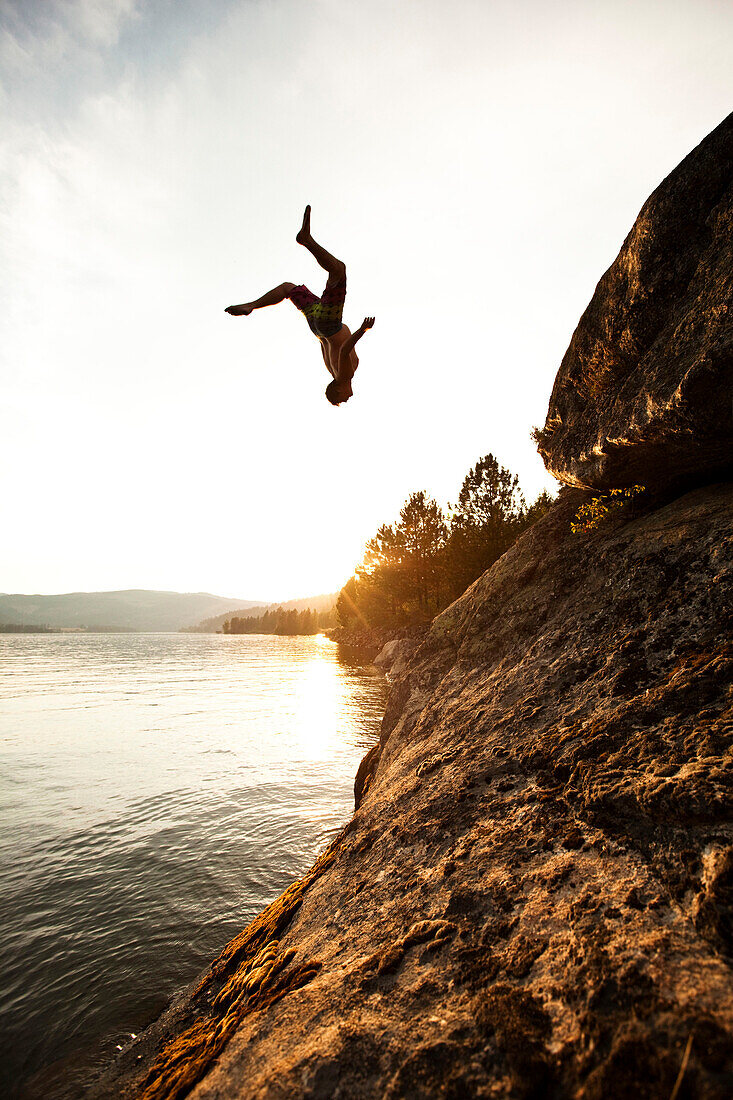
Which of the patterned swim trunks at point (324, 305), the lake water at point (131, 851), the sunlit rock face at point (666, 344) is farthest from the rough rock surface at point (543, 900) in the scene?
the patterned swim trunks at point (324, 305)

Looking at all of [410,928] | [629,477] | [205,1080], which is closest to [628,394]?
[629,477]

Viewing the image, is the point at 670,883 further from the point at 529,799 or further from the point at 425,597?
the point at 425,597

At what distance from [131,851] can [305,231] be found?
32.0ft

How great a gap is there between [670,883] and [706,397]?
403 cm

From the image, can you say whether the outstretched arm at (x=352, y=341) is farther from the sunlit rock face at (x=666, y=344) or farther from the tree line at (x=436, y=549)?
the tree line at (x=436, y=549)

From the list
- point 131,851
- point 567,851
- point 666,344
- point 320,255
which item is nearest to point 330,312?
point 320,255

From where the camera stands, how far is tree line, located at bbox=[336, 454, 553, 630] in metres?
34.5

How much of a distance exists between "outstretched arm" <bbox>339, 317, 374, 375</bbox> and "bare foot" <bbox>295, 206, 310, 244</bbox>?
1.15 metres

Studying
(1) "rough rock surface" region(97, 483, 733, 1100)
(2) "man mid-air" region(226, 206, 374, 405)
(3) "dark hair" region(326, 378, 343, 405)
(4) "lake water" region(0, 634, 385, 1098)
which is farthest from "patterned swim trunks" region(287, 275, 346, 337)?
(4) "lake water" region(0, 634, 385, 1098)

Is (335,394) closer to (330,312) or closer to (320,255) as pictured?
(330,312)

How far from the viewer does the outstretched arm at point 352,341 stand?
598 centimetres

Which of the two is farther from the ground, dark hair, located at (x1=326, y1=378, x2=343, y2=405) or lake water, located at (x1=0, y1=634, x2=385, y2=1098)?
dark hair, located at (x1=326, y1=378, x2=343, y2=405)

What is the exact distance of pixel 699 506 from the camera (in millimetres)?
4625

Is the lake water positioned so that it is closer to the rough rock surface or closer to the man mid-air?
the rough rock surface
